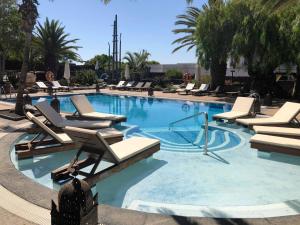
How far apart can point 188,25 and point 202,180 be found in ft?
75.8

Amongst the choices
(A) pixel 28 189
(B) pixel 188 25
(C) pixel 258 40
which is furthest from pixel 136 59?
(A) pixel 28 189

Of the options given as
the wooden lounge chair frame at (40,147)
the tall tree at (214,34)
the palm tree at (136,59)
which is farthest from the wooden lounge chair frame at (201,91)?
the palm tree at (136,59)

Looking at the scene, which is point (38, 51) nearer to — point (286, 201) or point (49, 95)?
point (49, 95)

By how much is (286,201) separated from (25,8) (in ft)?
36.6

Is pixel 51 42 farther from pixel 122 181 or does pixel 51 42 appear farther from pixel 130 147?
pixel 122 181

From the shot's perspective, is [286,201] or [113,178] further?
[113,178]

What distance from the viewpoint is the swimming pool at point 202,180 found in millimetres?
5156

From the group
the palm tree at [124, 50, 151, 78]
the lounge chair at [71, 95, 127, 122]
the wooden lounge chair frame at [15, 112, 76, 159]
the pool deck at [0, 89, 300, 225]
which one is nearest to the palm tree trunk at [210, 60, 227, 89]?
the lounge chair at [71, 95, 127, 122]

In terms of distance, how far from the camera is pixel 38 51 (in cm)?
3272

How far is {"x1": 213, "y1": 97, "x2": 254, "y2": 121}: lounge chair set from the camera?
38.2 ft

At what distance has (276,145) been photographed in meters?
7.58

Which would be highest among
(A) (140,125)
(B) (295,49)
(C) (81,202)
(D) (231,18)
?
(D) (231,18)

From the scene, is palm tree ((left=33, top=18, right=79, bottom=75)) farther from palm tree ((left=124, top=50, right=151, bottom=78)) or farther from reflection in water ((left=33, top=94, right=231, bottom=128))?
palm tree ((left=124, top=50, right=151, bottom=78))

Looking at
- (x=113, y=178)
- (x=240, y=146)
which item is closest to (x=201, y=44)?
(x=240, y=146)
